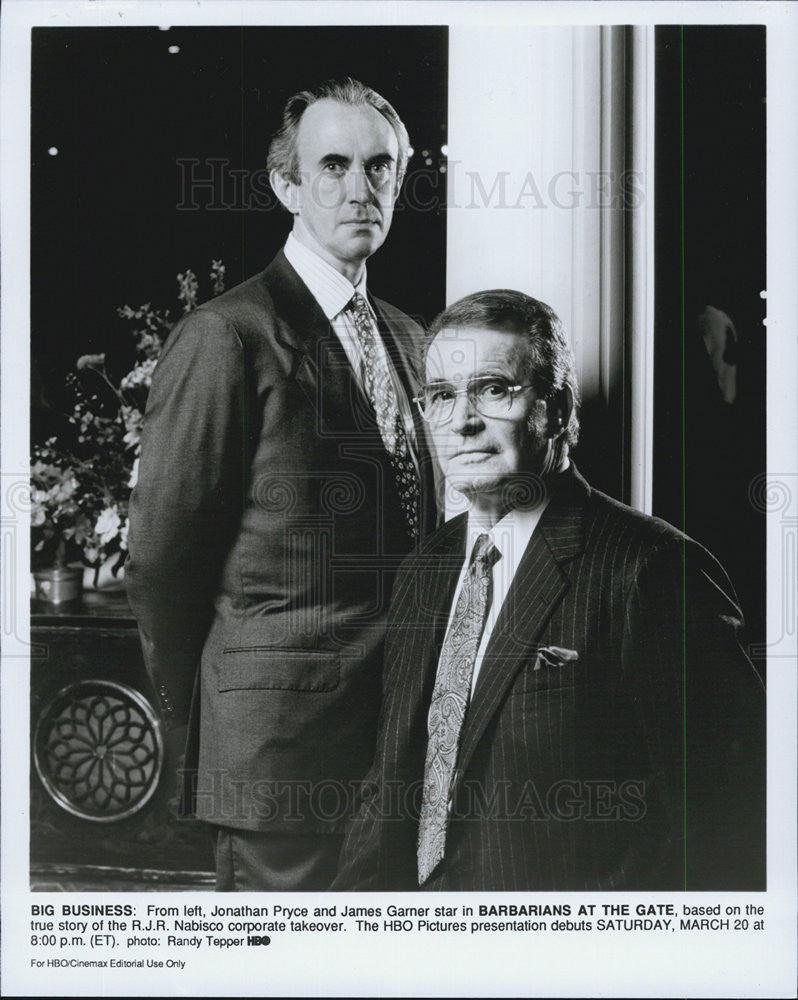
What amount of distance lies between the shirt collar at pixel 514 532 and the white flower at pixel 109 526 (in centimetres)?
99

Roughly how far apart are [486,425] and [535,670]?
2.10ft

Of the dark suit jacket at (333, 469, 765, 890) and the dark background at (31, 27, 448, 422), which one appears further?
the dark background at (31, 27, 448, 422)

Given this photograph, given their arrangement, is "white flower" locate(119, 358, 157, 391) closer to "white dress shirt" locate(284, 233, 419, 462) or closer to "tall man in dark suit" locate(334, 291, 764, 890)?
"white dress shirt" locate(284, 233, 419, 462)

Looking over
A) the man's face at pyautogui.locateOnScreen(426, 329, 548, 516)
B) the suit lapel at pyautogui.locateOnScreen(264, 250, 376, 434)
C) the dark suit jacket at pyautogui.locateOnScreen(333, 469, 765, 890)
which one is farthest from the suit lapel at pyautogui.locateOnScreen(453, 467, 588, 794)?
the suit lapel at pyautogui.locateOnScreen(264, 250, 376, 434)

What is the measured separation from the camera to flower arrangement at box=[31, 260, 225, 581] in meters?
2.55

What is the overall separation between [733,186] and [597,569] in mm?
1137

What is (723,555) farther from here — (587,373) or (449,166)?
(449,166)

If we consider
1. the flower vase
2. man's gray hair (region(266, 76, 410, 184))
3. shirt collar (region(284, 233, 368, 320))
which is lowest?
the flower vase

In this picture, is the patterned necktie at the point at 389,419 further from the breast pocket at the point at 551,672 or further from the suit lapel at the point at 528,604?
the breast pocket at the point at 551,672

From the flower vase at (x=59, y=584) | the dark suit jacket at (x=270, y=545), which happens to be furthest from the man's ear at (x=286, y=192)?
the flower vase at (x=59, y=584)

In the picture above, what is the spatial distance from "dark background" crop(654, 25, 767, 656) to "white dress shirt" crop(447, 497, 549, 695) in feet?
1.36

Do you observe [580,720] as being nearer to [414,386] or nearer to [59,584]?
A: [414,386]

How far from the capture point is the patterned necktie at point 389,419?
2.48 meters

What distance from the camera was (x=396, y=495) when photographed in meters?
2.48
